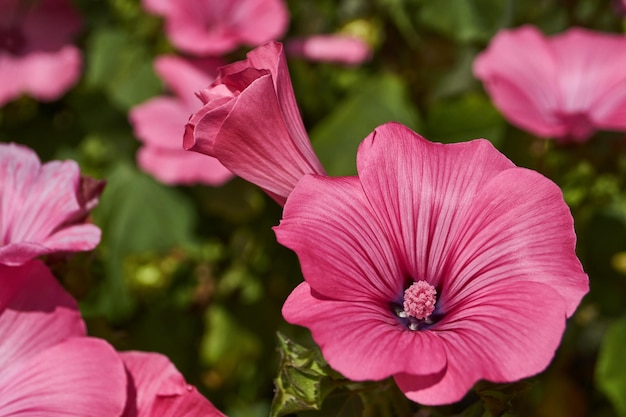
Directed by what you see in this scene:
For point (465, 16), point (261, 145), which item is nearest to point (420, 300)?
point (261, 145)

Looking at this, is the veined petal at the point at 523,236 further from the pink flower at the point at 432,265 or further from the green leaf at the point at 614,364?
the green leaf at the point at 614,364

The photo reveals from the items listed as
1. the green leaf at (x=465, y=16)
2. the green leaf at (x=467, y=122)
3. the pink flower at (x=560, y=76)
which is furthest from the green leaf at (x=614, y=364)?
the green leaf at (x=465, y=16)

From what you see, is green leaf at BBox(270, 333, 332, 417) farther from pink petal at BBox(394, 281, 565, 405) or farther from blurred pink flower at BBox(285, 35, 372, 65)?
blurred pink flower at BBox(285, 35, 372, 65)

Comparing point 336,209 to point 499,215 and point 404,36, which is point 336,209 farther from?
point 404,36

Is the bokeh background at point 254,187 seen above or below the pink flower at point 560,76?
below

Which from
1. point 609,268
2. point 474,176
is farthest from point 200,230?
point 474,176

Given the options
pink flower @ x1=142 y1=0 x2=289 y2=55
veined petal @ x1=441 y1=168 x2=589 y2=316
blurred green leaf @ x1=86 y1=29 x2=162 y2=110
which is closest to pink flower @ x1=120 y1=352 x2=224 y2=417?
veined petal @ x1=441 y1=168 x2=589 y2=316
